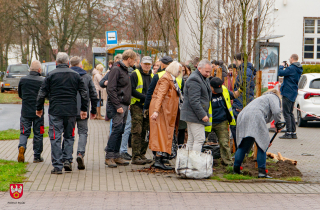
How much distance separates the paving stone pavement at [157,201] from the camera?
542 cm

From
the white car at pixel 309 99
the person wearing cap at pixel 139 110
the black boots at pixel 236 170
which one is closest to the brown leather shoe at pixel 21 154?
the person wearing cap at pixel 139 110

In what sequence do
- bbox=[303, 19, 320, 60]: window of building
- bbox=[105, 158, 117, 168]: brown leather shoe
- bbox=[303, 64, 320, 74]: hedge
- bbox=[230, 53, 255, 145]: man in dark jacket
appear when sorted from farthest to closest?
bbox=[303, 19, 320, 60]: window of building < bbox=[303, 64, 320, 74]: hedge < bbox=[230, 53, 255, 145]: man in dark jacket < bbox=[105, 158, 117, 168]: brown leather shoe

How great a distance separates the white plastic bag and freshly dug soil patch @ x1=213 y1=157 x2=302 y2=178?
20.3 inches

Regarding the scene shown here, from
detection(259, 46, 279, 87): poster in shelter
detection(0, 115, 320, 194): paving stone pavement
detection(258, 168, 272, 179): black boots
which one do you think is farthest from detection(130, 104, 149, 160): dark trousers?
detection(259, 46, 279, 87): poster in shelter

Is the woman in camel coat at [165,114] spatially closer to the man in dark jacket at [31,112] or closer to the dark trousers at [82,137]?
the dark trousers at [82,137]

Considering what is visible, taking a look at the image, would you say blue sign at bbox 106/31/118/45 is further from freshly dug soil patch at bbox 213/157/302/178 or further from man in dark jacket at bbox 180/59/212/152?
man in dark jacket at bbox 180/59/212/152

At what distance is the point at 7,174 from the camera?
691cm

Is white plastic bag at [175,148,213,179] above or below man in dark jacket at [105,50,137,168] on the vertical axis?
below

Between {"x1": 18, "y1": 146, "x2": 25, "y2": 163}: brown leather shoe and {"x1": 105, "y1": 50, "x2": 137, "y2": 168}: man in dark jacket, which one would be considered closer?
{"x1": 105, "y1": 50, "x2": 137, "y2": 168}: man in dark jacket

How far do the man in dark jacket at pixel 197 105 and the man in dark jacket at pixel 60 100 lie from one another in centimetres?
168

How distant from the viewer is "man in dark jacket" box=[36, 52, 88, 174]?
717 centimetres

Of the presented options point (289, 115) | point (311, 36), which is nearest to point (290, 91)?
point (289, 115)

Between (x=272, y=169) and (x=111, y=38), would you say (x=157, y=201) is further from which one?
(x=111, y=38)

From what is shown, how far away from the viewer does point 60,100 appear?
717 centimetres
